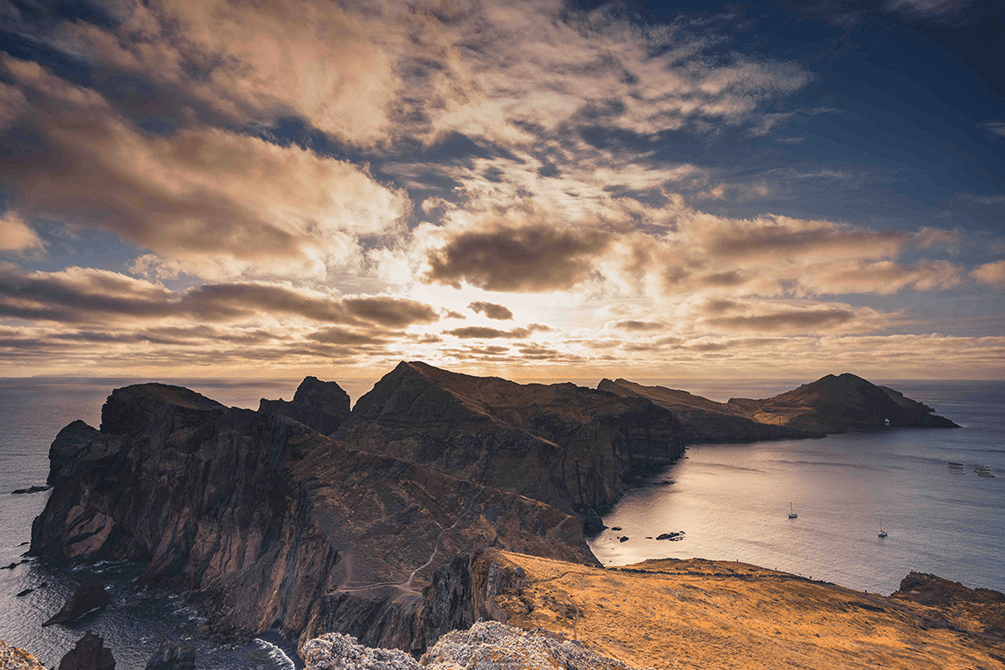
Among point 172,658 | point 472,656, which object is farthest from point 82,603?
point 472,656

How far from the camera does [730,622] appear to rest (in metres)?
42.1

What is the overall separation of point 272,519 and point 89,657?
3211cm

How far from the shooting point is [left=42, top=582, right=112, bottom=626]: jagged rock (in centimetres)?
8262

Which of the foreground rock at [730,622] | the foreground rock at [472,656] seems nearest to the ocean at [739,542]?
the foreground rock at [730,622]

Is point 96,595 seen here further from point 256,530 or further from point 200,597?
point 256,530

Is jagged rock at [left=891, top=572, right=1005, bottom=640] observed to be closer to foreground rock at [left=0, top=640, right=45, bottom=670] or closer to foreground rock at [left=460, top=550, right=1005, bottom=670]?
foreground rock at [left=460, top=550, right=1005, bottom=670]

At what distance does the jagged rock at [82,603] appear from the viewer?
8262cm

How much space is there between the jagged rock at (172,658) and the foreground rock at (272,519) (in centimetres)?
751

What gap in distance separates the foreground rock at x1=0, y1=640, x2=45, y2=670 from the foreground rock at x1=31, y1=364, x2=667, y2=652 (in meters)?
43.4

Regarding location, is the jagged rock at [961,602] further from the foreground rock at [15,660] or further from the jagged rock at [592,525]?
the foreground rock at [15,660]

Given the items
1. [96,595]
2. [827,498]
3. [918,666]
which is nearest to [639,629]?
[918,666]

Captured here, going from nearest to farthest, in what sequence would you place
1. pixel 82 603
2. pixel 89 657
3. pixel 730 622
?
pixel 730 622 → pixel 89 657 → pixel 82 603

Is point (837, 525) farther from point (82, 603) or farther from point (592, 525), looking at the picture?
point (82, 603)

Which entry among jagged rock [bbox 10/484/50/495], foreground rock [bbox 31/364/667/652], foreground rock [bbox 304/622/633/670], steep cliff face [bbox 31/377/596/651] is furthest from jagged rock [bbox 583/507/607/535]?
jagged rock [bbox 10/484/50/495]
